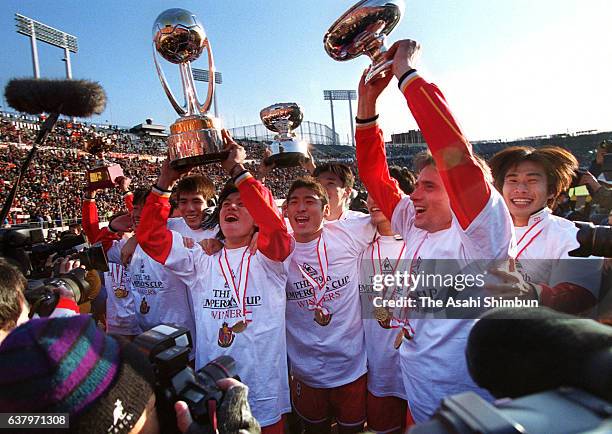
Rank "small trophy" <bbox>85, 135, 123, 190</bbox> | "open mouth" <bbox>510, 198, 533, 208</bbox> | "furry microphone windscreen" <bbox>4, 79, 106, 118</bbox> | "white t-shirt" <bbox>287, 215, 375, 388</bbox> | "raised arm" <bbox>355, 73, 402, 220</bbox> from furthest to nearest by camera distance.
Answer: "small trophy" <bbox>85, 135, 123, 190</bbox> < "furry microphone windscreen" <bbox>4, 79, 106, 118</bbox> < "white t-shirt" <bbox>287, 215, 375, 388</bbox> < "open mouth" <bbox>510, 198, 533, 208</bbox> < "raised arm" <bbox>355, 73, 402, 220</bbox>

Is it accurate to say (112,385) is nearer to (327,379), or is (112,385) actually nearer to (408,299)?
(408,299)

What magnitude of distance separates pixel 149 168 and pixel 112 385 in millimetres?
31992

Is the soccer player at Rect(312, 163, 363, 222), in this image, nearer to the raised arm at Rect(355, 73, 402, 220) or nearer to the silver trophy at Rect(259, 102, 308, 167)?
the silver trophy at Rect(259, 102, 308, 167)

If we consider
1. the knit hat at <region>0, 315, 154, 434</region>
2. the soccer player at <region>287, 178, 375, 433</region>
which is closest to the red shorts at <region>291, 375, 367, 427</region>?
the soccer player at <region>287, 178, 375, 433</region>

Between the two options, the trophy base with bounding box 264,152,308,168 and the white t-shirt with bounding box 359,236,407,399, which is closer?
the white t-shirt with bounding box 359,236,407,399

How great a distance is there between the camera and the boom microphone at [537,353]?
52 centimetres

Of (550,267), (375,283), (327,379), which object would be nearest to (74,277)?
(327,379)

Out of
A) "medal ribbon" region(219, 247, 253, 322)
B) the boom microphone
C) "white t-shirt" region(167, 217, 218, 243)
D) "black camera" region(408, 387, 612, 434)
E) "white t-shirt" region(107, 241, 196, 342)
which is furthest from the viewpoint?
"white t-shirt" region(167, 217, 218, 243)

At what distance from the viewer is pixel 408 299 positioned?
1901 millimetres

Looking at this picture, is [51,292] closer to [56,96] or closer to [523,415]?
[523,415]

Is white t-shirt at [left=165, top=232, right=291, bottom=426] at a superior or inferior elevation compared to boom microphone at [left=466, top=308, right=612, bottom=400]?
inferior

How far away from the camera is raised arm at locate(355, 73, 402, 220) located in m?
1.93

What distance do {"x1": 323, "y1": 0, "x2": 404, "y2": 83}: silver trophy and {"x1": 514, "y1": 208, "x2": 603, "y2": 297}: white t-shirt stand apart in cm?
116

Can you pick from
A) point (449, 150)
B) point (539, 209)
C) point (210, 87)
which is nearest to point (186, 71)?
point (210, 87)
